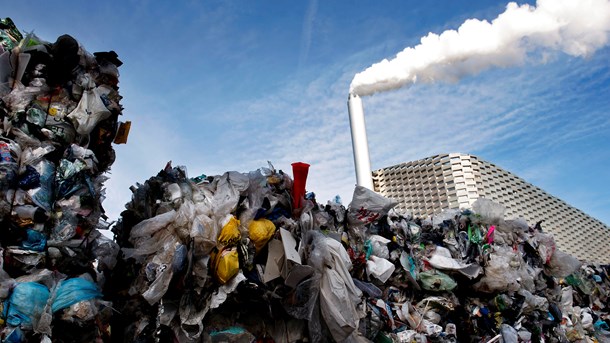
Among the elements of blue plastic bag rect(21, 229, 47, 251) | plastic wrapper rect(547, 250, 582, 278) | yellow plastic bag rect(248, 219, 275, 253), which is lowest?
plastic wrapper rect(547, 250, 582, 278)

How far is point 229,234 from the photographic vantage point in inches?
112

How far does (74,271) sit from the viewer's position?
2723 mm

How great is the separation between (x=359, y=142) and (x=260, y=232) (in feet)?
21.3

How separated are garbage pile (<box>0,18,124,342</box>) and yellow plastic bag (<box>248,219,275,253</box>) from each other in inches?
35.4

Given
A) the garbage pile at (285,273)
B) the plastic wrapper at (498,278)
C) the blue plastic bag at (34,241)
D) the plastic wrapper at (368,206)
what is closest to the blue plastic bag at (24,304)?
the blue plastic bag at (34,241)

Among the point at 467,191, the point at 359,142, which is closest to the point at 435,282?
the point at 467,191

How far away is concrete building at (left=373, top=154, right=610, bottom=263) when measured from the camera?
254 inches

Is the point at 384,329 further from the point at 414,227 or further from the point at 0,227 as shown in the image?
the point at 0,227

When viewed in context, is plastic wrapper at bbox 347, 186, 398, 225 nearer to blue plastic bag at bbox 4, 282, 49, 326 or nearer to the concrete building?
the concrete building

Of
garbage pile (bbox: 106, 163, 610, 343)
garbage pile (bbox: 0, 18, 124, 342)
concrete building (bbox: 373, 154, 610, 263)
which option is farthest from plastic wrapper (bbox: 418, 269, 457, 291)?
garbage pile (bbox: 0, 18, 124, 342)

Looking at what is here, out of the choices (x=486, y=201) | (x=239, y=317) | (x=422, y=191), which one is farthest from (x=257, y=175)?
(x=422, y=191)

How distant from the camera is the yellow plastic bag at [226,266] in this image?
109 inches

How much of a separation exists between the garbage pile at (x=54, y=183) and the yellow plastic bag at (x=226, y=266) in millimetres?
625

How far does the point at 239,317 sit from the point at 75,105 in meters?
1.63
